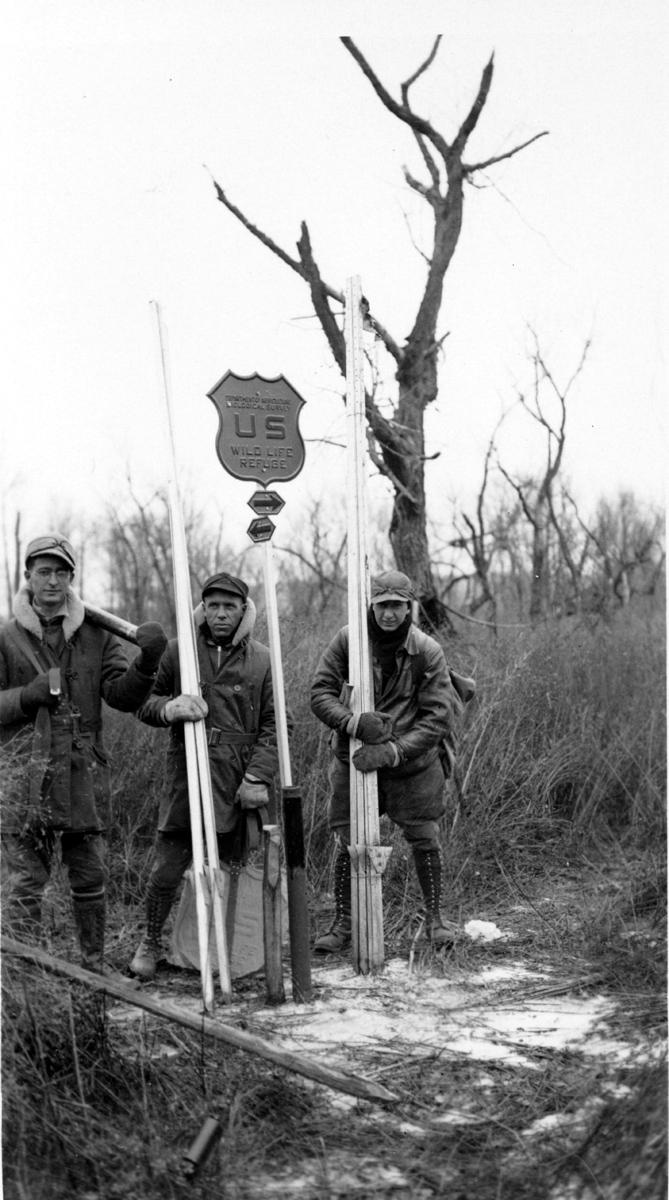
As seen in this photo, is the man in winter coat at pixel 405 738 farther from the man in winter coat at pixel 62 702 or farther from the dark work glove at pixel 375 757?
the man in winter coat at pixel 62 702

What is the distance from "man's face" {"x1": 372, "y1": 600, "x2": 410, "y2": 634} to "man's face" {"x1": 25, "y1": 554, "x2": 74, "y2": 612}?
1.66 meters

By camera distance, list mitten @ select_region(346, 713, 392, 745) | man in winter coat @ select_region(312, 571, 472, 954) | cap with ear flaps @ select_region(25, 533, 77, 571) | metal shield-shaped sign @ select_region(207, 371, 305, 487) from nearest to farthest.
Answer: cap with ear flaps @ select_region(25, 533, 77, 571) < metal shield-shaped sign @ select_region(207, 371, 305, 487) < mitten @ select_region(346, 713, 392, 745) < man in winter coat @ select_region(312, 571, 472, 954)

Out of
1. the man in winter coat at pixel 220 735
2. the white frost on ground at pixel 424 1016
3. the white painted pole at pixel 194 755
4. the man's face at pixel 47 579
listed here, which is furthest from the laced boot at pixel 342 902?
the man's face at pixel 47 579

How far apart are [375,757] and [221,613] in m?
1.10

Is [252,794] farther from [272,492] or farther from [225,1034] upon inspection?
[272,492]

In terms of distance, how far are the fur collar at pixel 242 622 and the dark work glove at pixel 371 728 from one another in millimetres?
A: 736

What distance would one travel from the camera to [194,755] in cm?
488

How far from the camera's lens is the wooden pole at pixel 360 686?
18.2 ft

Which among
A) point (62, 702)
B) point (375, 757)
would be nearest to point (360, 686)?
point (375, 757)

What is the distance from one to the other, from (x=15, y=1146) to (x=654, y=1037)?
2615mm

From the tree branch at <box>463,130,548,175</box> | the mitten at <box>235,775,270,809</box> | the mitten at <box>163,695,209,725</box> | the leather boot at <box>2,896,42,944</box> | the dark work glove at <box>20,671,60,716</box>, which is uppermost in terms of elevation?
the tree branch at <box>463,130,548,175</box>

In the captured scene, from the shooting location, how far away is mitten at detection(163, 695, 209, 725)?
486 cm

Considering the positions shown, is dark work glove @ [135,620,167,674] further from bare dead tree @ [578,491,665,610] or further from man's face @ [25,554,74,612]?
bare dead tree @ [578,491,665,610]

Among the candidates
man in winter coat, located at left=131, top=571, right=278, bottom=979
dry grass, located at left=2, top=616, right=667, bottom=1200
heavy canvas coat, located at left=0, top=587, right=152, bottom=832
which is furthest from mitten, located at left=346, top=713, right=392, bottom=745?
dry grass, located at left=2, top=616, right=667, bottom=1200
